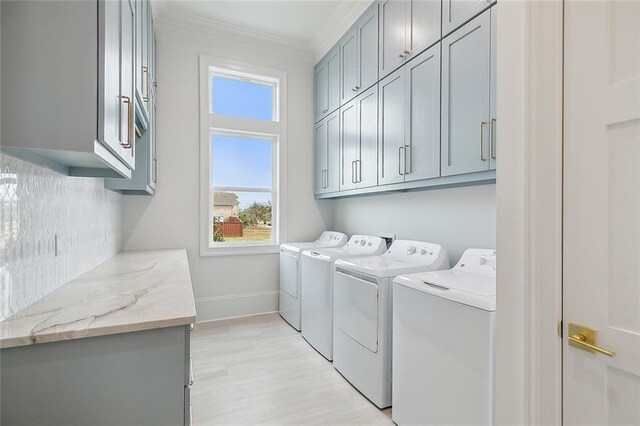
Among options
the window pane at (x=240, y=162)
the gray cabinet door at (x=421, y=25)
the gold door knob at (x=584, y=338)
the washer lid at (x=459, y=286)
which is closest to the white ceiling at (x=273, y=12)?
the gray cabinet door at (x=421, y=25)

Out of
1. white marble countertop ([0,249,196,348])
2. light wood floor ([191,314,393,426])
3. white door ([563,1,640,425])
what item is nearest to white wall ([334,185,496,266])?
white door ([563,1,640,425])

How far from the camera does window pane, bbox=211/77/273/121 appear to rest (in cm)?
352

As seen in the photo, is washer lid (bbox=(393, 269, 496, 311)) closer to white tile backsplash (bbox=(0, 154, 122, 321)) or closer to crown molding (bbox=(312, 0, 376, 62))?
white tile backsplash (bbox=(0, 154, 122, 321))

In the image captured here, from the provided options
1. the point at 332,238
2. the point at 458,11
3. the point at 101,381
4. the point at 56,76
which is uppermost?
the point at 458,11

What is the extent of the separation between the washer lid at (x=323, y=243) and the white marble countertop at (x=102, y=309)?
1.66 m

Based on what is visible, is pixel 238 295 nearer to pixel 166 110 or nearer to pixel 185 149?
pixel 185 149

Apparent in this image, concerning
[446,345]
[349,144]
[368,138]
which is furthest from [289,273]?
[446,345]

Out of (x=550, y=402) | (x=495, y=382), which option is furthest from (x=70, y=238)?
(x=550, y=402)

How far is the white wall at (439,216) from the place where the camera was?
204 cm

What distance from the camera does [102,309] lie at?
3.62ft

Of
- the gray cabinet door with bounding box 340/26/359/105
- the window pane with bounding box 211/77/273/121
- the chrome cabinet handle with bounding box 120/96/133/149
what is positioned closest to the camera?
the chrome cabinet handle with bounding box 120/96/133/149

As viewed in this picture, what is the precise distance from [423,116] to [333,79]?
161 cm

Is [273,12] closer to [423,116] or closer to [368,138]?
[368,138]

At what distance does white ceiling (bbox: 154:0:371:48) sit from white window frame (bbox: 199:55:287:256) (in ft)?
1.37
